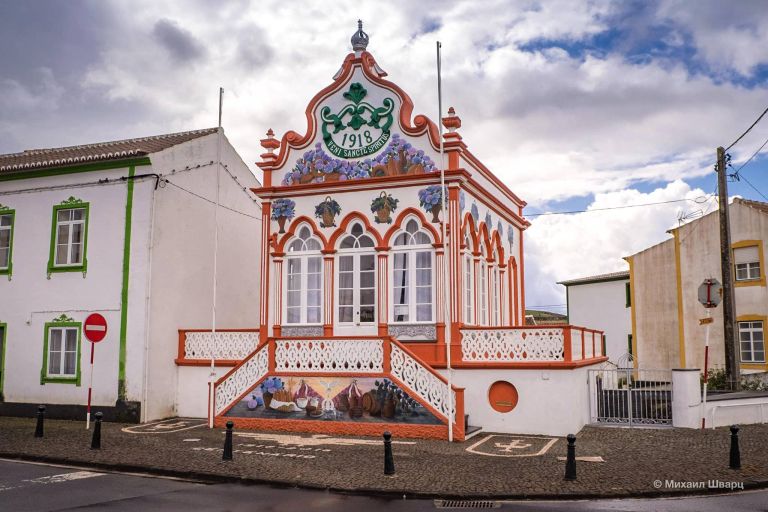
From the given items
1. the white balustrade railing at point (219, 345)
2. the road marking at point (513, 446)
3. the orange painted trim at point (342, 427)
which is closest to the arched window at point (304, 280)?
the white balustrade railing at point (219, 345)

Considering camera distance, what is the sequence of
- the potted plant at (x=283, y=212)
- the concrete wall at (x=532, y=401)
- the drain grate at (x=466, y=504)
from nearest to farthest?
the drain grate at (x=466, y=504)
the concrete wall at (x=532, y=401)
the potted plant at (x=283, y=212)

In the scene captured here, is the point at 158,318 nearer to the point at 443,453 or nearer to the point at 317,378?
the point at 317,378

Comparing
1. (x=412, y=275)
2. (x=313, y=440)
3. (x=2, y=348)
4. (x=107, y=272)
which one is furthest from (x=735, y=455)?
(x=2, y=348)

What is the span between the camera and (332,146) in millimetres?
18578

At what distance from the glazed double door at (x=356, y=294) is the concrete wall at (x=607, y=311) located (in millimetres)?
21506

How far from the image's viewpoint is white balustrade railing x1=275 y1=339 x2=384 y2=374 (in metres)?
15.8

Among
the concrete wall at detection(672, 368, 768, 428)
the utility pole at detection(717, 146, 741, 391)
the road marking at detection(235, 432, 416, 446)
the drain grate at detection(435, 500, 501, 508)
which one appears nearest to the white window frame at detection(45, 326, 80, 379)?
the road marking at detection(235, 432, 416, 446)

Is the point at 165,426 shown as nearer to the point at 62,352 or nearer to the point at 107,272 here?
the point at 62,352

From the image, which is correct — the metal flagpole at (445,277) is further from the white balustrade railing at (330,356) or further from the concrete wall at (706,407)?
the concrete wall at (706,407)

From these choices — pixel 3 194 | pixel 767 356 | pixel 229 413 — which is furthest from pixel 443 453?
pixel 767 356

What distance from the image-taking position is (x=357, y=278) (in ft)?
59.5

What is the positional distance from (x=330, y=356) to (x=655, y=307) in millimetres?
18569

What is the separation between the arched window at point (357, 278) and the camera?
707 inches

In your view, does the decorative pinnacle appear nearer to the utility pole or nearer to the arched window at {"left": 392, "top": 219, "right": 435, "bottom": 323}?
the arched window at {"left": 392, "top": 219, "right": 435, "bottom": 323}
